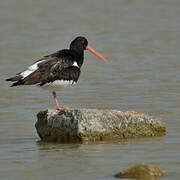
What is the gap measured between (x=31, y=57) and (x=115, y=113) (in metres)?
10.1

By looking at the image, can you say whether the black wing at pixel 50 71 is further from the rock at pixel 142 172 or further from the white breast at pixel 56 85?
the rock at pixel 142 172

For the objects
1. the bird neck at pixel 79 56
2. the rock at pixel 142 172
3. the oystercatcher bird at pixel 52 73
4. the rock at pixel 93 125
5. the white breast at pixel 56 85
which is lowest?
the rock at pixel 142 172

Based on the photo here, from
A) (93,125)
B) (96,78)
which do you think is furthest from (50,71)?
(96,78)

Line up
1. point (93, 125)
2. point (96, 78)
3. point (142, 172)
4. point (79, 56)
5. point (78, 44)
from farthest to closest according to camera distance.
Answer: point (96, 78) → point (78, 44) → point (79, 56) → point (93, 125) → point (142, 172)

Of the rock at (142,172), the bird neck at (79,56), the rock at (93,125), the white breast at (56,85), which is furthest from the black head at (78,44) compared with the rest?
the rock at (142,172)

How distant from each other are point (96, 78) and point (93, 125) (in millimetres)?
6990

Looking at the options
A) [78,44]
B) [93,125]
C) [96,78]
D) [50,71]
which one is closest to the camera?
[93,125]

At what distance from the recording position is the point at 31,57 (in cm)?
2014

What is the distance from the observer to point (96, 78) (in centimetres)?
1703

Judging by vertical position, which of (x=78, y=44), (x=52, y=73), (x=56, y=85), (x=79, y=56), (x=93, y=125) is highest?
(x=78, y=44)

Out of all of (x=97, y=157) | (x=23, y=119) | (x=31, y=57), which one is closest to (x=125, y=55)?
(x=31, y=57)

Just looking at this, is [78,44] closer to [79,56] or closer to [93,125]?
[79,56]

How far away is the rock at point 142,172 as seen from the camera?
7.69m

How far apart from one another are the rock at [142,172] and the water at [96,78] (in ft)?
0.61
